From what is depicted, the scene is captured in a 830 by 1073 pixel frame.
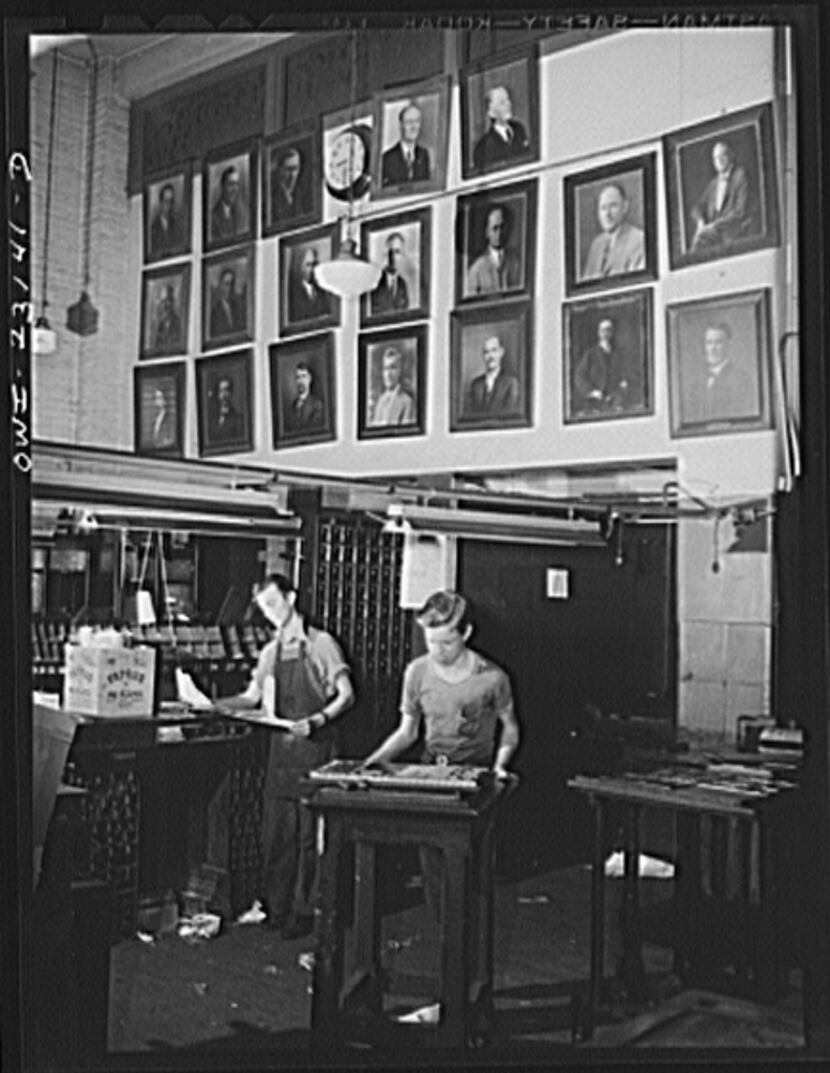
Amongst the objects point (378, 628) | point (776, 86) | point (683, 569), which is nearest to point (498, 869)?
point (378, 628)

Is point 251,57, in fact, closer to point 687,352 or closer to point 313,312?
point 313,312

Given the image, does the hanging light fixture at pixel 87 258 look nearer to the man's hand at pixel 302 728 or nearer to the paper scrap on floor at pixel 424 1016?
the man's hand at pixel 302 728

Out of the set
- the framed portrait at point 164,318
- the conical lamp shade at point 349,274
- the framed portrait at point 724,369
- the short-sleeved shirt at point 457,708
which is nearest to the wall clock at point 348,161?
the conical lamp shade at point 349,274

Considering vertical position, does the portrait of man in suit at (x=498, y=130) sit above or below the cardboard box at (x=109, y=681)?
above

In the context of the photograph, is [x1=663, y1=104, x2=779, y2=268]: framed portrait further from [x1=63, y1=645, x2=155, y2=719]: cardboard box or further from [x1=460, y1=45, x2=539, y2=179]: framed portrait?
[x1=63, y1=645, x2=155, y2=719]: cardboard box

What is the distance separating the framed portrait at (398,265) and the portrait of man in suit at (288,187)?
13 centimetres

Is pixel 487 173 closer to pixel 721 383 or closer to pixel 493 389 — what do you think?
pixel 493 389

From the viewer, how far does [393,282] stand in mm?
2365

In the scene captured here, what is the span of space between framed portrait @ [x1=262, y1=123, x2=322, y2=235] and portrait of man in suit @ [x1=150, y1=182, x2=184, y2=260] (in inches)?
6.2

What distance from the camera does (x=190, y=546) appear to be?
7.52ft

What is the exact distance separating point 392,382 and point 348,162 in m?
0.41

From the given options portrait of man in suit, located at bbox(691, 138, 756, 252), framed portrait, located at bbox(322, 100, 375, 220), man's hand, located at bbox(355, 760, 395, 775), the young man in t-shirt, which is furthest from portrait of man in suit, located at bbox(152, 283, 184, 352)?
portrait of man in suit, located at bbox(691, 138, 756, 252)

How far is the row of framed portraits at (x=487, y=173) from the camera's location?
2.31m

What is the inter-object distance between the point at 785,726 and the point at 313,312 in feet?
3.62
